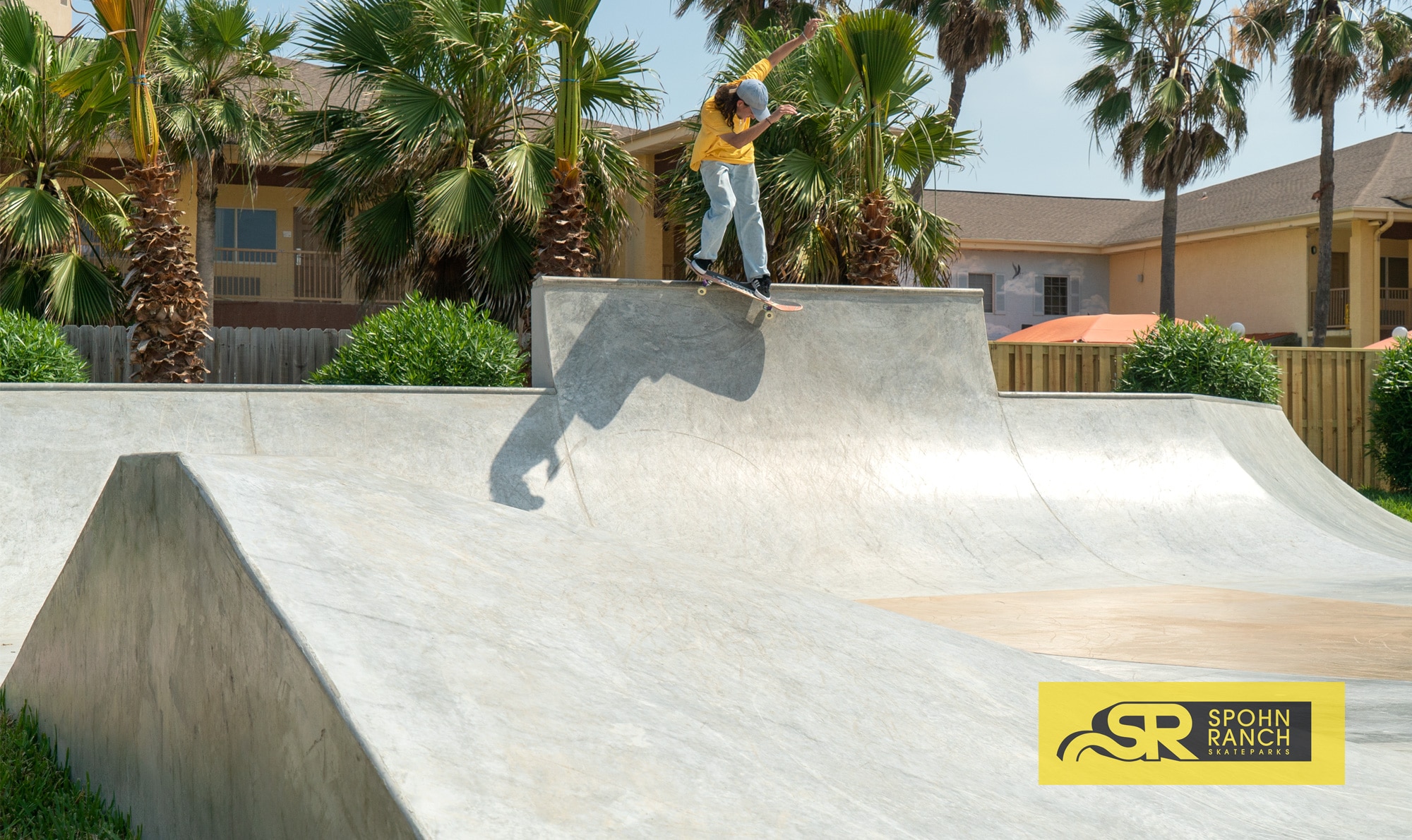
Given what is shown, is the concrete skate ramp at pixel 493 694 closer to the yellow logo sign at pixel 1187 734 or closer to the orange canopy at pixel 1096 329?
the yellow logo sign at pixel 1187 734

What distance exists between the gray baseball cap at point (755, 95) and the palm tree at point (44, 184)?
31.9 ft

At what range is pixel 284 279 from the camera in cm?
2281

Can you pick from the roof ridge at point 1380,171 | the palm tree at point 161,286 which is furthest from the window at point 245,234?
the roof ridge at point 1380,171

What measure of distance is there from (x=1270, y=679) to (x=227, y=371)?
11856mm

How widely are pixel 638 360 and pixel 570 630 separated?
539 centimetres

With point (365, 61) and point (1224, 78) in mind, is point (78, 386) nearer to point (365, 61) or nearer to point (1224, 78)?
point (365, 61)

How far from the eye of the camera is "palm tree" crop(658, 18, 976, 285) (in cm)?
1389

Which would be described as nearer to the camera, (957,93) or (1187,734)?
(1187,734)

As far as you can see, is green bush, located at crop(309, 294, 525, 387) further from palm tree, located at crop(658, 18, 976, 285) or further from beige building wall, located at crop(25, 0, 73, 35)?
beige building wall, located at crop(25, 0, 73, 35)

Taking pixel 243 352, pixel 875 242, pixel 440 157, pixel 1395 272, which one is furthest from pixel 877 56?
pixel 1395 272

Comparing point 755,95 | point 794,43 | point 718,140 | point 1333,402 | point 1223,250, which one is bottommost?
point 1333,402

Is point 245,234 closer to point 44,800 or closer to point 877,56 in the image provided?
point 877,56

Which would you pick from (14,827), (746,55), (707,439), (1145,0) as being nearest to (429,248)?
(746,55)

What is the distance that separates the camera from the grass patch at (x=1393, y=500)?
11.7 m
